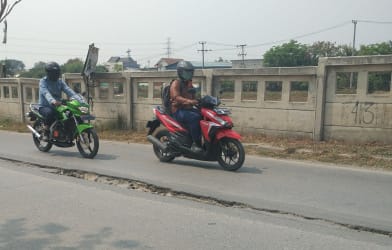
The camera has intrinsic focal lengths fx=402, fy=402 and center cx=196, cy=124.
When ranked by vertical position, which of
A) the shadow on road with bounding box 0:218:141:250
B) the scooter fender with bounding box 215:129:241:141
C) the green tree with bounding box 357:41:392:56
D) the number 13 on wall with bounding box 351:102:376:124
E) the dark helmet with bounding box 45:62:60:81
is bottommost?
the shadow on road with bounding box 0:218:141:250

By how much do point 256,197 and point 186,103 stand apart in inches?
90.2

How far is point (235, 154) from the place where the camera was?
21.6ft

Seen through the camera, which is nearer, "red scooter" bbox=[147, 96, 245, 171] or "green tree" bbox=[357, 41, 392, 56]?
"red scooter" bbox=[147, 96, 245, 171]

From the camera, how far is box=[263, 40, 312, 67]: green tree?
55909 millimetres

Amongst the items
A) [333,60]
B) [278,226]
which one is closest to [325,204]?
[278,226]

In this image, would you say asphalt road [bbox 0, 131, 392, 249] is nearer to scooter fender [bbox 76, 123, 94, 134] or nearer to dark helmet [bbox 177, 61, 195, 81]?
scooter fender [bbox 76, 123, 94, 134]

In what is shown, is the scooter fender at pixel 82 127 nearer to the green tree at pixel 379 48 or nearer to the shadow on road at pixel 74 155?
the shadow on road at pixel 74 155

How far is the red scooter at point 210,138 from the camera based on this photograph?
21.2 feet

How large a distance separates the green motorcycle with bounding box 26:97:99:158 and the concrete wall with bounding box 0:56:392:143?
152 inches

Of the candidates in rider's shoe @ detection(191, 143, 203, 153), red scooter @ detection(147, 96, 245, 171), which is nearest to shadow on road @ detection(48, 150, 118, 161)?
red scooter @ detection(147, 96, 245, 171)

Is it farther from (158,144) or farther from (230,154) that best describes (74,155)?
(230,154)

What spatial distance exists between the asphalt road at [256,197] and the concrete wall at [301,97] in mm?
2022

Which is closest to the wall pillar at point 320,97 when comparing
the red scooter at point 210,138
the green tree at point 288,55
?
the red scooter at point 210,138

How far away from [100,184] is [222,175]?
1.88 metres
